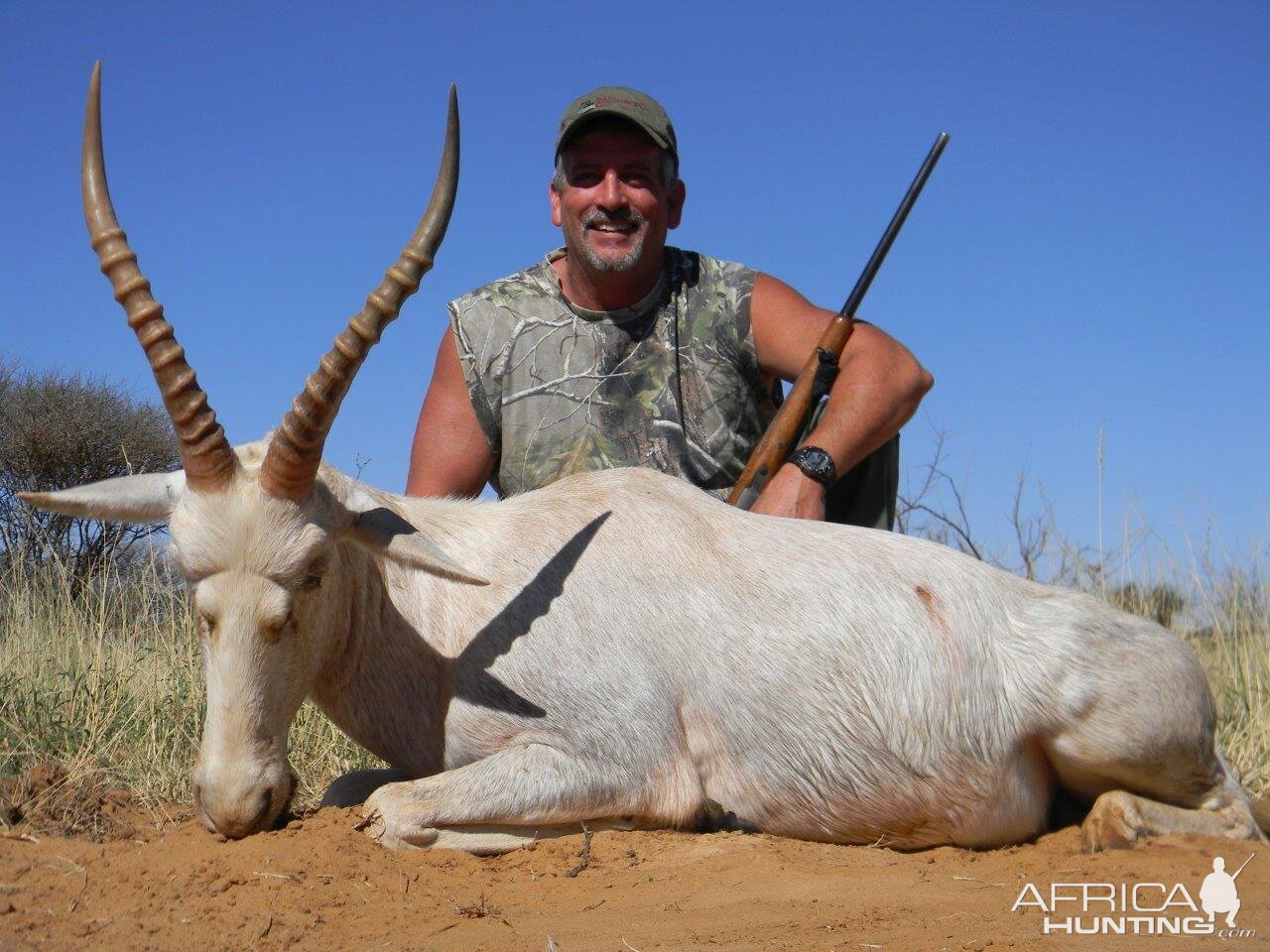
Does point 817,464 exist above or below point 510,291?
below

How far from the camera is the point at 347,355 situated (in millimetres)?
4074

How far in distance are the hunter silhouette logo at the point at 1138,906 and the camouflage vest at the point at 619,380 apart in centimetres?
324

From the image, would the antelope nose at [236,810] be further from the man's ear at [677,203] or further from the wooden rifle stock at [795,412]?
the man's ear at [677,203]

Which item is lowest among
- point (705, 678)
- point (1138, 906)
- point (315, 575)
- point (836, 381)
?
point (1138, 906)

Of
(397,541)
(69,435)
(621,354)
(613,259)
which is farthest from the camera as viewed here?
(69,435)

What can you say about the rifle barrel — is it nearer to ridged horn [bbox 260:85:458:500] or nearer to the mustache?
the mustache

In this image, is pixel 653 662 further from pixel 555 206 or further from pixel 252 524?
pixel 555 206

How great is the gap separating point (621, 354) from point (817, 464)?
1.40 m

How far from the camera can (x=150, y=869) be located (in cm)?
376

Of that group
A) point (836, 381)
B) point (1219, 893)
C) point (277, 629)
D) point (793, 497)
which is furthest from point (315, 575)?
point (836, 381)

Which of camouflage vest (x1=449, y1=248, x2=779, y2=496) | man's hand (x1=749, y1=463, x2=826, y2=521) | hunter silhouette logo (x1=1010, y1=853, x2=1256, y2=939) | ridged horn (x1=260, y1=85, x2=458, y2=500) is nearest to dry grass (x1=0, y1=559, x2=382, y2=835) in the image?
ridged horn (x1=260, y1=85, x2=458, y2=500)

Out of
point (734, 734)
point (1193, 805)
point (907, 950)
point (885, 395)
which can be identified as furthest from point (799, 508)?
point (907, 950)

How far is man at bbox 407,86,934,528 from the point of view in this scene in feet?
22.0

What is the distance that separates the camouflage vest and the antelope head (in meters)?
2.55
